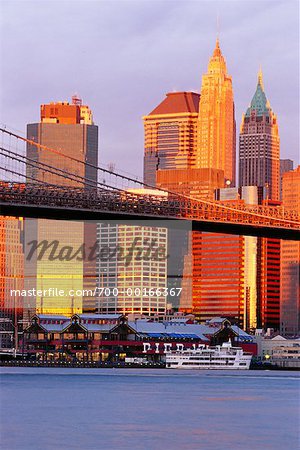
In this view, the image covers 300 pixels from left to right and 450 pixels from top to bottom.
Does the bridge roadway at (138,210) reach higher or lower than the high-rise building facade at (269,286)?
higher

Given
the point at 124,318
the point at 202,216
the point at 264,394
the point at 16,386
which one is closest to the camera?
the point at 264,394

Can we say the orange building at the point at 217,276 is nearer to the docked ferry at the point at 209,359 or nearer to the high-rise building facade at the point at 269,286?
the high-rise building facade at the point at 269,286

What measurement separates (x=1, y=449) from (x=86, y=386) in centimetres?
2545

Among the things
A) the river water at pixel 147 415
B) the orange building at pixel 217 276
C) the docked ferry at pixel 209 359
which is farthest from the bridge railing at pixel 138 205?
the orange building at pixel 217 276

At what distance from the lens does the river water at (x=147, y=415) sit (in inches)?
1465

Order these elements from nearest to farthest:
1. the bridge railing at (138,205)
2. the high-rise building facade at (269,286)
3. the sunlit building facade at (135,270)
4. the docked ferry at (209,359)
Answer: the bridge railing at (138,205)
the docked ferry at (209,359)
the sunlit building facade at (135,270)
the high-rise building facade at (269,286)

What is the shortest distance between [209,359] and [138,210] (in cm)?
2342

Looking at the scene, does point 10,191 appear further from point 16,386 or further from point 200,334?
point 200,334

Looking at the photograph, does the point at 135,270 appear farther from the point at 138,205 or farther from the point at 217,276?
the point at 138,205

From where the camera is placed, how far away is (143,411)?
45.7 m

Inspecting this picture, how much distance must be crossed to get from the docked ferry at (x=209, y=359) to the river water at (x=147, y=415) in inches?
893

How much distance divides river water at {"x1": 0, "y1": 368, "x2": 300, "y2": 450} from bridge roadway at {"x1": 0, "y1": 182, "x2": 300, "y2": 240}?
6.69 m

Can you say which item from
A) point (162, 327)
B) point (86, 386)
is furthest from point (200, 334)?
point (86, 386)

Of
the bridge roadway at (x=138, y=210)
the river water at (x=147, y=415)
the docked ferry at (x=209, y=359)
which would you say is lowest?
the docked ferry at (x=209, y=359)
